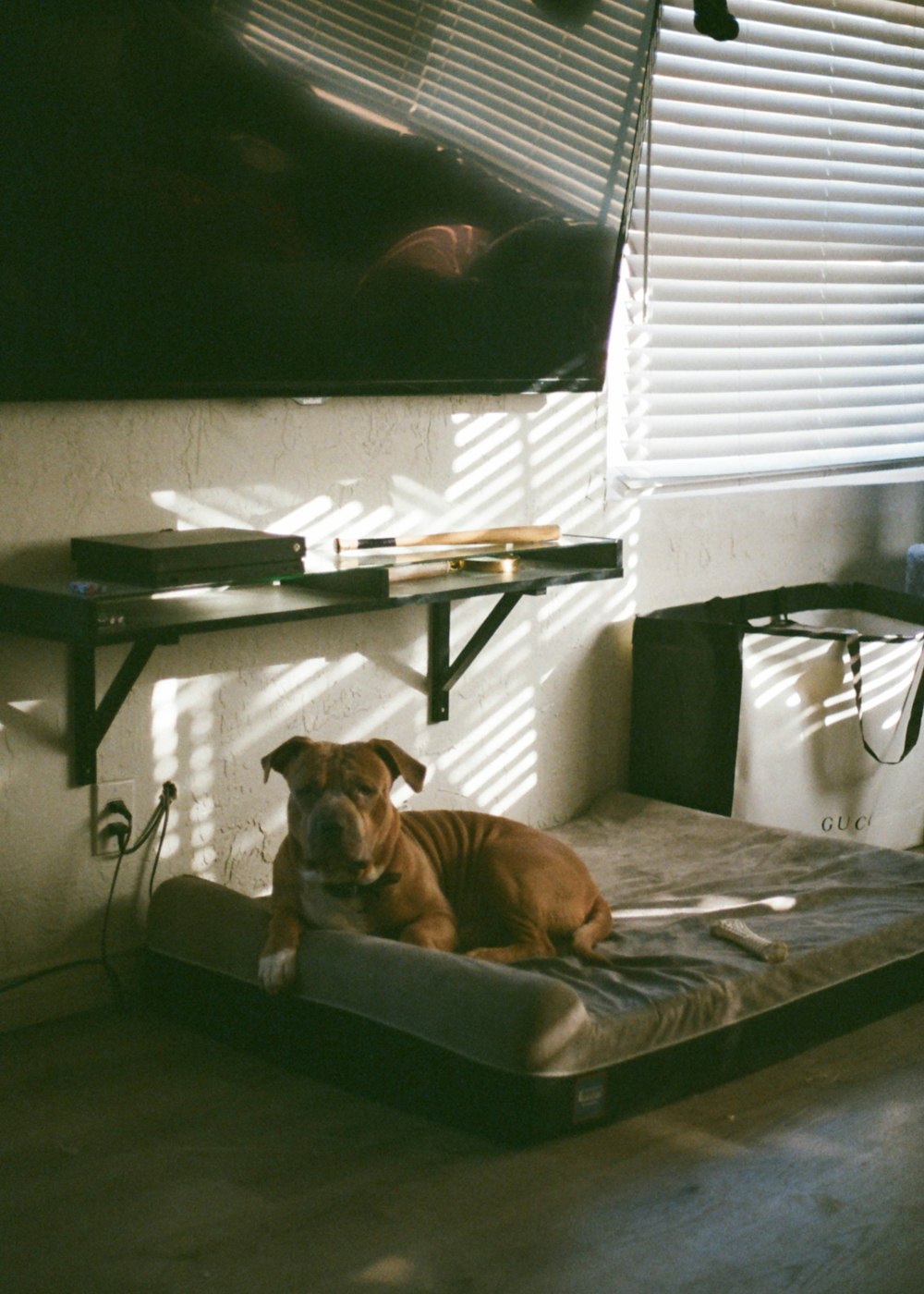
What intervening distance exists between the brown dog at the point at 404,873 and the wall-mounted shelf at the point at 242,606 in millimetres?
270

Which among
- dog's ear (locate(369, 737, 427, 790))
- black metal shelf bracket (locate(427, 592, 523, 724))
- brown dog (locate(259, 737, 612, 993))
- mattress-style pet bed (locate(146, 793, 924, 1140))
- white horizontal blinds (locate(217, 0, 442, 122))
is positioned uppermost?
white horizontal blinds (locate(217, 0, 442, 122))

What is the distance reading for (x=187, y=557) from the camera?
2.60 metres

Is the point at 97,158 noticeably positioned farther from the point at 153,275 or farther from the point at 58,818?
the point at 58,818

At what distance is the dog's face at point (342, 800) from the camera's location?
263cm

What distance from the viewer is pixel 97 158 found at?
8.46 feet

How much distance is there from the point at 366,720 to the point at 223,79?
1367 millimetres

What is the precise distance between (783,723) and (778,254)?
1.33 metres

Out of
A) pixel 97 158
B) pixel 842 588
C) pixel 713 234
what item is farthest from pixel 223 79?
pixel 842 588

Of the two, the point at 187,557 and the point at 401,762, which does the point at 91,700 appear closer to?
the point at 187,557

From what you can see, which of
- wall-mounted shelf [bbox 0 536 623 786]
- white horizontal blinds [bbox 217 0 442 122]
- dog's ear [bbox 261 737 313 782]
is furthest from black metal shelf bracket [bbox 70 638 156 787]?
white horizontal blinds [bbox 217 0 442 122]

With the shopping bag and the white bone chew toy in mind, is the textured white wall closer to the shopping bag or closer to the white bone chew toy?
the shopping bag

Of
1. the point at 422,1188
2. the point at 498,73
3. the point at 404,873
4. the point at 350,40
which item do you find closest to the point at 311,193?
the point at 350,40

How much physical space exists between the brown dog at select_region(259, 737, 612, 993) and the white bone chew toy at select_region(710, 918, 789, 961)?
22 cm

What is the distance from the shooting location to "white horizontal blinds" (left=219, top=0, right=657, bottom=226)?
2.87 meters
